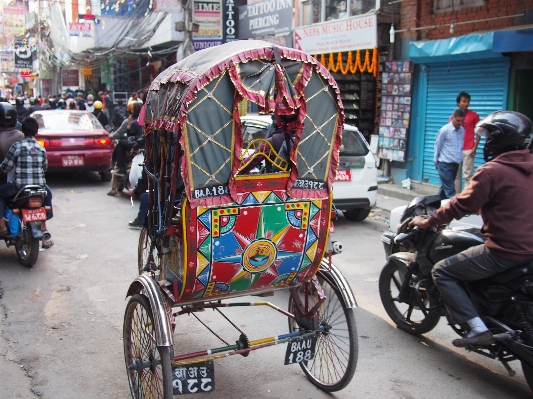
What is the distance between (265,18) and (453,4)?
6587mm

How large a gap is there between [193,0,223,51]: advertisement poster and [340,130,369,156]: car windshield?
9006mm

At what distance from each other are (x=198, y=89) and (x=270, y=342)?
154 centimetres

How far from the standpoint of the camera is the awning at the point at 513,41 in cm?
848

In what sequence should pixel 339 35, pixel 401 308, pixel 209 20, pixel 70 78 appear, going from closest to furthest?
pixel 401 308
pixel 339 35
pixel 209 20
pixel 70 78

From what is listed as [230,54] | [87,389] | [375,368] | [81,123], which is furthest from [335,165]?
[81,123]

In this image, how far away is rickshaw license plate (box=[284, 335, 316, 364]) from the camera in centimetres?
343

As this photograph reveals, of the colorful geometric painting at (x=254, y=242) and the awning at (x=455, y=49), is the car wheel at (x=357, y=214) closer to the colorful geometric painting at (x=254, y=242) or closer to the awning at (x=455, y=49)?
the awning at (x=455, y=49)

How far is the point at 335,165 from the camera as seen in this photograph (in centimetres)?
352

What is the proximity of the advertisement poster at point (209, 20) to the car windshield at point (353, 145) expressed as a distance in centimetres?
901

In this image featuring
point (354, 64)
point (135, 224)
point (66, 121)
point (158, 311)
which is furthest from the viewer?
point (354, 64)

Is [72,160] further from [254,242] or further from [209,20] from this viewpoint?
[254,242]

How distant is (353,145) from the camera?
8.52 meters

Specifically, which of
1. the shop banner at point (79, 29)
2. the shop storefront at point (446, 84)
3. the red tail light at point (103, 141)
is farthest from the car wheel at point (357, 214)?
the shop banner at point (79, 29)

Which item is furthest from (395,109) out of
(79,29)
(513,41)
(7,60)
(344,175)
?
(7,60)
